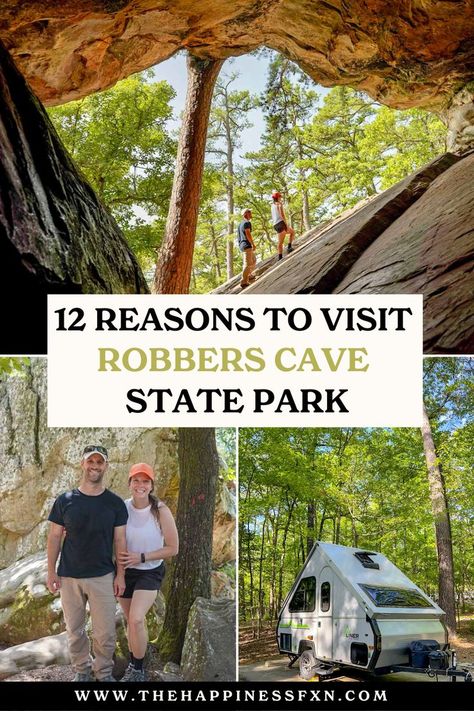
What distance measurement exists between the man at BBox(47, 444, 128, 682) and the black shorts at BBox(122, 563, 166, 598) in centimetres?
6

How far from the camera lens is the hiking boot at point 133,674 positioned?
5.16 m

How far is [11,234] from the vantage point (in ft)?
21.8

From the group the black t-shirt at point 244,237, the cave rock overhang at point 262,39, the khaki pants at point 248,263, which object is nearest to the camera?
the cave rock overhang at point 262,39

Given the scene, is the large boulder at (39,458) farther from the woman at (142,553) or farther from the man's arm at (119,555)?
the man's arm at (119,555)

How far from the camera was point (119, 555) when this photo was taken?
17.3ft

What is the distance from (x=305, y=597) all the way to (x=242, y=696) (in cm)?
94

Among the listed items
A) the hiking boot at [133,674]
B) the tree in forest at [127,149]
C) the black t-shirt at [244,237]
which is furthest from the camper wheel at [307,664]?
the tree in forest at [127,149]

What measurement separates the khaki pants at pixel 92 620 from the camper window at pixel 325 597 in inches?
69.3

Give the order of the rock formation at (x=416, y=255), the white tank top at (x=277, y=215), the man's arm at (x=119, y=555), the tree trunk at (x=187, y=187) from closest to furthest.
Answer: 1. the man's arm at (x=119, y=555)
2. the rock formation at (x=416, y=255)
3. the white tank top at (x=277, y=215)
4. the tree trunk at (x=187, y=187)

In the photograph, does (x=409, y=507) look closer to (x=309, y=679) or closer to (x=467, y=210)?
(x=309, y=679)

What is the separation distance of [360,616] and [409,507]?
3.27 feet

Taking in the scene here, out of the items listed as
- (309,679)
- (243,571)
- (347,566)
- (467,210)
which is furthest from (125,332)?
(467,210)

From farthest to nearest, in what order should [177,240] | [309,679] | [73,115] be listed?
[73,115] → [177,240] → [309,679]

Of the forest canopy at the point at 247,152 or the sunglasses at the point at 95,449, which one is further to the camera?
the forest canopy at the point at 247,152
